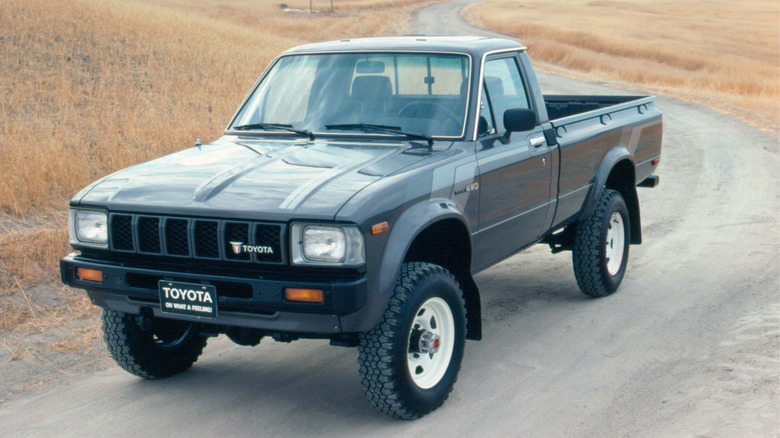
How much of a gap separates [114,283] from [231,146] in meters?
1.24

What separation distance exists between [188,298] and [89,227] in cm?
73

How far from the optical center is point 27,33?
19000mm

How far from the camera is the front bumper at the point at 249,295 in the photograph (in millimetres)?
3799

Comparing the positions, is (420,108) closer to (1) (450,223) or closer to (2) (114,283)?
(1) (450,223)

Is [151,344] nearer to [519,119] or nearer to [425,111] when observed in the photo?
[425,111]

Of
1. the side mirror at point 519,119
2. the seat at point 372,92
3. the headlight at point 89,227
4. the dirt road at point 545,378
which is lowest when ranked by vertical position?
the dirt road at point 545,378

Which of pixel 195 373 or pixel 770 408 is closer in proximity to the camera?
pixel 770 408

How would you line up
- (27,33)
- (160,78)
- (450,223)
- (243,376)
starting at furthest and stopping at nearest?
(27,33) → (160,78) → (243,376) → (450,223)

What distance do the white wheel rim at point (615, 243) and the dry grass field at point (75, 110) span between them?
12.6 ft

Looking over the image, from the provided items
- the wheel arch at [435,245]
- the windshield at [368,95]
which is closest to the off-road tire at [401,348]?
the wheel arch at [435,245]

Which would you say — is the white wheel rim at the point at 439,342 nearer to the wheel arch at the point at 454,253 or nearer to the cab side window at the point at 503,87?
the wheel arch at the point at 454,253

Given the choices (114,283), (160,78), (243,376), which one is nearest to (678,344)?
(243,376)

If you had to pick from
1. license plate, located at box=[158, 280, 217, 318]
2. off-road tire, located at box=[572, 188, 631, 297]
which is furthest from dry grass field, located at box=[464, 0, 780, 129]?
license plate, located at box=[158, 280, 217, 318]

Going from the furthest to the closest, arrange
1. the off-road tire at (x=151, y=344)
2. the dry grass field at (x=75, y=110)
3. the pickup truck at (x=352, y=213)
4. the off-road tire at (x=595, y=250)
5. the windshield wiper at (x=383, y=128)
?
1. the off-road tire at (x=595, y=250)
2. the dry grass field at (x=75, y=110)
3. the windshield wiper at (x=383, y=128)
4. the off-road tire at (x=151, y=344)
5. the pickup truck at (x=352, y=213)
